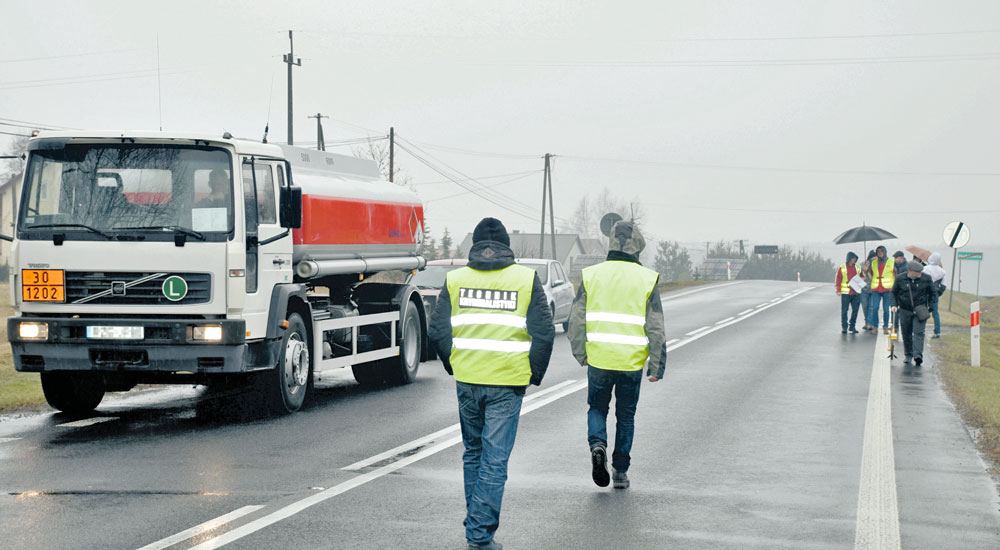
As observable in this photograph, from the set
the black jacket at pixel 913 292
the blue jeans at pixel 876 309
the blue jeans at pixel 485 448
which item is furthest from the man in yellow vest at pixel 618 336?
the blue jeans at pixel 876 309

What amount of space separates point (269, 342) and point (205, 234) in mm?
1259

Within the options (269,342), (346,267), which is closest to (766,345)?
(346,267)

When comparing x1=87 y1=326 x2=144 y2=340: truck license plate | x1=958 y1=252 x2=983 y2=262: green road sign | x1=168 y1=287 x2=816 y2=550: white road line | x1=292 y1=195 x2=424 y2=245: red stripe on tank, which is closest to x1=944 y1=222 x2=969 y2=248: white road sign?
x1=958 y1=252 x2=983 y2=262: green road sign

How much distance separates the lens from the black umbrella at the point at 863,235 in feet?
103

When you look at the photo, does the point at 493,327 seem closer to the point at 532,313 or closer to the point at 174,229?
the point at 532,313

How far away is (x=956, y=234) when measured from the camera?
29109 mm

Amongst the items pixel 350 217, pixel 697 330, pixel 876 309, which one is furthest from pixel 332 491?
pixel 876 309

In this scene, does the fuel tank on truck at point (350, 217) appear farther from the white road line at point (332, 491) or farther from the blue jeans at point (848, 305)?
the blue jeans at point (848, 305)

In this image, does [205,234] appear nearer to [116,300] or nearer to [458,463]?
[116,300]

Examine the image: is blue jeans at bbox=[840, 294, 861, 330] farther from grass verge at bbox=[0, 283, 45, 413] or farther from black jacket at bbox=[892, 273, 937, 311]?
grass verge at bbox=[0, 283, 45, 413]

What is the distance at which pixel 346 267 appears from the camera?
44.5 feet

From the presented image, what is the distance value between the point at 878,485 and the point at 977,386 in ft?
25.4

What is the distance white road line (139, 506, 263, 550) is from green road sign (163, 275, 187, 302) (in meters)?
3.85

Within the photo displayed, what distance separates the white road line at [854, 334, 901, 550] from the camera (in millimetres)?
6551
